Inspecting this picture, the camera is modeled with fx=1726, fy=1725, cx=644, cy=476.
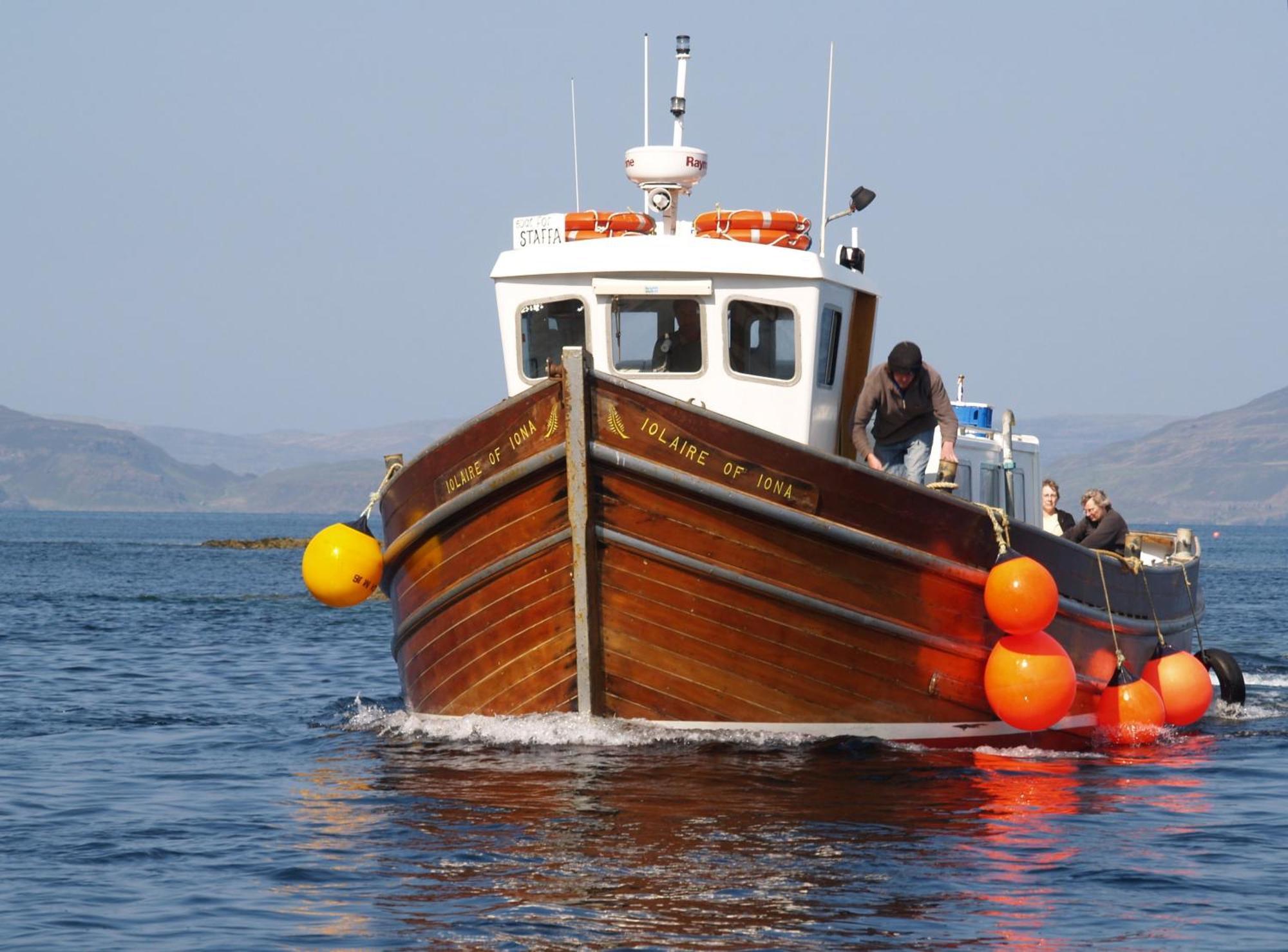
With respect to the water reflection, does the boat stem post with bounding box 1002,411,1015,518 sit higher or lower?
higher

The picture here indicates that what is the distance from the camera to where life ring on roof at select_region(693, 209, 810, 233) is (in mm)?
12836

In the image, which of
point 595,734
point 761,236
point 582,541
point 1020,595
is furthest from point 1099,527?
point 582,541

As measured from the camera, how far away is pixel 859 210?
13.7 meters

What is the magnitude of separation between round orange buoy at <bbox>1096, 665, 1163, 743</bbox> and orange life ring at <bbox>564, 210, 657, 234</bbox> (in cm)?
527

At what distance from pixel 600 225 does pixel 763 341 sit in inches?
61.7

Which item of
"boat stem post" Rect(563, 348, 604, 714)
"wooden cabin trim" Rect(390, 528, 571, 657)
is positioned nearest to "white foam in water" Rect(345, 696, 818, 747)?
"boat stem post" Rect(563, 348, 604, 714)

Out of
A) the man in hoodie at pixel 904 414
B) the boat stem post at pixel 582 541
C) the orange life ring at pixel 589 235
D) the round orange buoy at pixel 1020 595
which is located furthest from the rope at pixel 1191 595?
the boat stem post at pixel 582 541

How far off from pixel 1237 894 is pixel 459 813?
4344 mm

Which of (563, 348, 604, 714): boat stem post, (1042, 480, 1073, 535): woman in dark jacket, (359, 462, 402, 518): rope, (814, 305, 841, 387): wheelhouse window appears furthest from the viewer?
(1042, 480, 1073, 535): woman in dark jacket

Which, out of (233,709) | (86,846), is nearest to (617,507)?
(86,846)

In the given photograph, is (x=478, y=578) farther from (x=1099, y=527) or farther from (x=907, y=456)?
(x=1099, y=527)

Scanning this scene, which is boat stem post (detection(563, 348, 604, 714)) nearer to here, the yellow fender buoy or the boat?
the boat

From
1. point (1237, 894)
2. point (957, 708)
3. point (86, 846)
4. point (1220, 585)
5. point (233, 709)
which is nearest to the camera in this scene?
point (1237, 894)

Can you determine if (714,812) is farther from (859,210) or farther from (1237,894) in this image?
(859,210)
